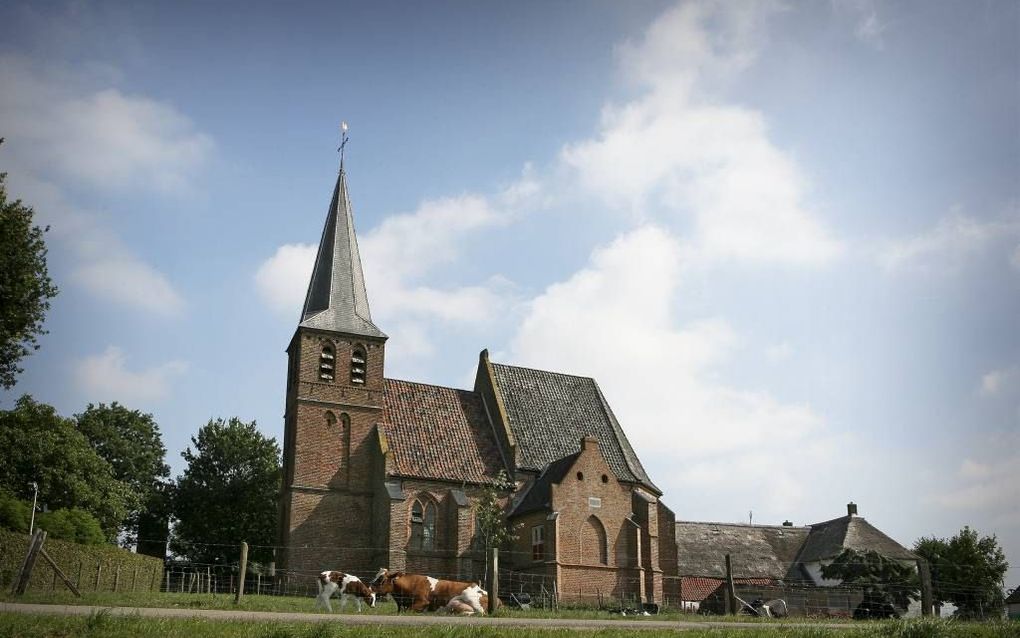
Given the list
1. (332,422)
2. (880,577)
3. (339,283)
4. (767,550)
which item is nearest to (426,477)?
(332,422)

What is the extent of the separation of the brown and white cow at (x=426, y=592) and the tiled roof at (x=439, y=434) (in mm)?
17254

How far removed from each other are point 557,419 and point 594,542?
29.5 ft

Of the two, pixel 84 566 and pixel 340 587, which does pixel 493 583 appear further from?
pixel 84 566

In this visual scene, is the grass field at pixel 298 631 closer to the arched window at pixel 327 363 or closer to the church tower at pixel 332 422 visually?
the church tower at pixel 332 422

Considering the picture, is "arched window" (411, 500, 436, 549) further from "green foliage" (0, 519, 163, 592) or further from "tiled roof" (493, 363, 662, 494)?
"green foliage" (0, 519, 163, 592)

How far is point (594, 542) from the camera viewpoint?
4188 centimetres

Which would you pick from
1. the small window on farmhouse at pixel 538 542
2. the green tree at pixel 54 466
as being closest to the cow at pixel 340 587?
the small window on farmhouse at pixel 538 542

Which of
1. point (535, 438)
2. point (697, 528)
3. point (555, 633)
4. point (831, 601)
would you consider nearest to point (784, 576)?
point (697, 528)

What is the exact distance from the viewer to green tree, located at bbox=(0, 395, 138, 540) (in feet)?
173

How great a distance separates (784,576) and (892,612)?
2443 cm

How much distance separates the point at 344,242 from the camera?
159ft

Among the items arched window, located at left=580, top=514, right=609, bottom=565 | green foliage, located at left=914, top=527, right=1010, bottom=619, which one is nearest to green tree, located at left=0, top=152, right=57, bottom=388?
arched window, located at left=580, top=514, right=609, bottom=565

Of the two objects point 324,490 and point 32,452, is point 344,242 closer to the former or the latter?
point 324,490

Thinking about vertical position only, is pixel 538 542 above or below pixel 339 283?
below
